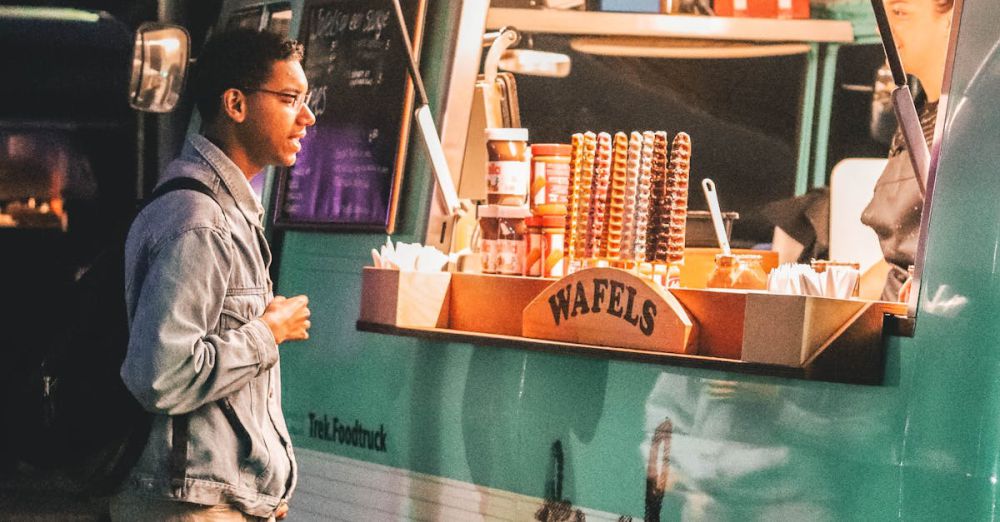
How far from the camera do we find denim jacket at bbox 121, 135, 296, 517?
9.01ft

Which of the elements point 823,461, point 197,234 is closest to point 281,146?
point 197,234

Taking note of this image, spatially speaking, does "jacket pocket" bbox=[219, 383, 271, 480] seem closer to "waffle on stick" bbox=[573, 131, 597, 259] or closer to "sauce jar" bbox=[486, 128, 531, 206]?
"waffle on stick" bbox=[573, 131, 597, 259]

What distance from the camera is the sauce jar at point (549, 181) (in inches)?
162

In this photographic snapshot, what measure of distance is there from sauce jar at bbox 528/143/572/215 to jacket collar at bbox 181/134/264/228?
4.14 ft

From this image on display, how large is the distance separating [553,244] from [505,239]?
150 millimetres

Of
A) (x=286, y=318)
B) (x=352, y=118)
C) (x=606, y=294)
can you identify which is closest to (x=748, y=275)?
(x=606, y=294)

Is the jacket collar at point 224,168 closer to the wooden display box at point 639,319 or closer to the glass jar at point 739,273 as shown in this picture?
the wooden display box at point 639,319

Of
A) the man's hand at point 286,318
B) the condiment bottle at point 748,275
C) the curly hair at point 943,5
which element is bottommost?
the man's hand at point 286,318

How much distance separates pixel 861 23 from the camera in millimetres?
6145

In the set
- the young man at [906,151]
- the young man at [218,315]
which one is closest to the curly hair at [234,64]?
the young man at [218,315]

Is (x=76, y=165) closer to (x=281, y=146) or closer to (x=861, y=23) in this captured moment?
(x=861, y=23)

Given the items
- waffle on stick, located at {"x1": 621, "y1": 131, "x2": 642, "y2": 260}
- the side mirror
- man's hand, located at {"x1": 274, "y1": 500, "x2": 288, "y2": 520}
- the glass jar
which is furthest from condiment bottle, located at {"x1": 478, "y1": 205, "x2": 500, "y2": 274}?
the side mirror

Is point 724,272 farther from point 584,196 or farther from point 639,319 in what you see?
point 584,196

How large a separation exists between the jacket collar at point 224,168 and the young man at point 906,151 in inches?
89.2
